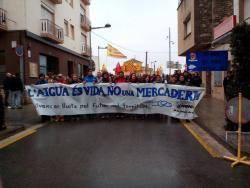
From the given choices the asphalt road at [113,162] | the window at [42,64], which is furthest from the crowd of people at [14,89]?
the asphalt road at [113,162]

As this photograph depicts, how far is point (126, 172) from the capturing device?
6168 mm

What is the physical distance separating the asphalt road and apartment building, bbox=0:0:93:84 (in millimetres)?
8510

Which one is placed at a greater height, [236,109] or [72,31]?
[72,31]

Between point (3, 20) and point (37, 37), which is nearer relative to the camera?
point (3, 20)

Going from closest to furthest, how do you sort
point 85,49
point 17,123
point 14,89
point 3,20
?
point 17,123, point 14,89, point 3,20, point 85,49

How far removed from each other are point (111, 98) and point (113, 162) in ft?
23.9

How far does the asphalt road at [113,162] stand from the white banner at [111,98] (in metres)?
2.93

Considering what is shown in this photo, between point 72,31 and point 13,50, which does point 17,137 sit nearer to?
point 13,50

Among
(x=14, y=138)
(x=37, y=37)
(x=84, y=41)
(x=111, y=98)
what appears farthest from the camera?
(x=84, y=41)

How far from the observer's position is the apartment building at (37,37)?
875 inches

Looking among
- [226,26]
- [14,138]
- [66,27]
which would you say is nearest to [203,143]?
[14,138]

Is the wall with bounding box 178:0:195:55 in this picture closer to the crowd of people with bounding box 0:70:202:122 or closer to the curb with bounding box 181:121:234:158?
the crowd of people with bounding box 0:70:202:122

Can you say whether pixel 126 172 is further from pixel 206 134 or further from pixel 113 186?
pixel 206 134

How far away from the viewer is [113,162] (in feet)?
22.4
